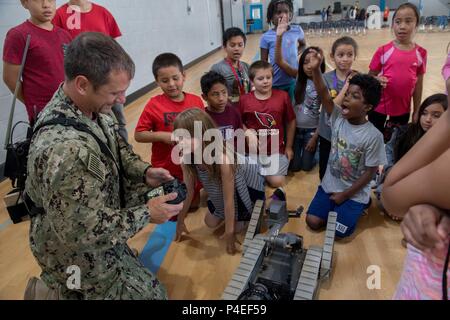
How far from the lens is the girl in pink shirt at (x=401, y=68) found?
2746mm

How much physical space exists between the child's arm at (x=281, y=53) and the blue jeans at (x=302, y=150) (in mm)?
604

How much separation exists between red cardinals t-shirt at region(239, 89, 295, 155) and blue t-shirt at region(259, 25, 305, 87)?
0.53 metres

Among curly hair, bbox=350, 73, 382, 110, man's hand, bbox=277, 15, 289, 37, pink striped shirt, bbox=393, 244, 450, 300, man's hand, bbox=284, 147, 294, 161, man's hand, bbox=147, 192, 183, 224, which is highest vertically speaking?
man's hand, bbox=277, 15, 289, 37

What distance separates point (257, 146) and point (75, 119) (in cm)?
184

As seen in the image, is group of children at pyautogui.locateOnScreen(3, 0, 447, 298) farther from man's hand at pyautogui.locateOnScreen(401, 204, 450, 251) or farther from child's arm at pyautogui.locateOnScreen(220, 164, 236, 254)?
man's hand at pyautogui.locateOnScreen(401, 204, 450, 251)

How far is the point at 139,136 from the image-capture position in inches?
101

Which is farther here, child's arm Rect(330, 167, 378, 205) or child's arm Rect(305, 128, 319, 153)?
child's arm Rect(305, 128, 319, 153)

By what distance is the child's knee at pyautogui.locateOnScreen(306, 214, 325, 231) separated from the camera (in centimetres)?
234

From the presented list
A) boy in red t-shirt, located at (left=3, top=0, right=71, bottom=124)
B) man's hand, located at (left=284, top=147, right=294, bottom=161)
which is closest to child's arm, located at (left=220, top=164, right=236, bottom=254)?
man's hand, located at (left=284, top=147, right=294, bottom=161)

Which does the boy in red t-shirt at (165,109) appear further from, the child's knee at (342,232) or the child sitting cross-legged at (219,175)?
the child's knee at (342,232)

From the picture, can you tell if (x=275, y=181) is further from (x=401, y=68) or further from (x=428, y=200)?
(x=428, y=200)

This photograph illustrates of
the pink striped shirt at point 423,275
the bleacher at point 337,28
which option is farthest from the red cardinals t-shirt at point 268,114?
the bleacher at point 337,28
